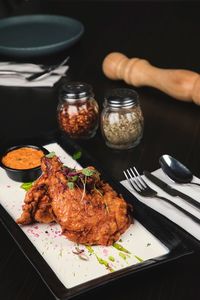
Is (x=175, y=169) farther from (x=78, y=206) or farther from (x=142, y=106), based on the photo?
(x=142, y=106)

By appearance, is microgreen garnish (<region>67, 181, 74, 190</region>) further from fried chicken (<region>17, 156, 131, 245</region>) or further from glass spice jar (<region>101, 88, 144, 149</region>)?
glass spice jar (<region>101, 88, 144, 149</region>)

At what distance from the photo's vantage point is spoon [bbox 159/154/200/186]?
1309 millimetres

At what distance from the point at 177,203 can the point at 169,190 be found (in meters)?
0.05

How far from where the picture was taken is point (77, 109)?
1.55 m

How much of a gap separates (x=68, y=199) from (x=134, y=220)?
0.47 feet

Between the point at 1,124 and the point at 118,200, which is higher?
the point at 118,200

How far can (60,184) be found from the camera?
114 centimetres

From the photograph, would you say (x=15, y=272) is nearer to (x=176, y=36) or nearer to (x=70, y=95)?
(x=70, y=95)

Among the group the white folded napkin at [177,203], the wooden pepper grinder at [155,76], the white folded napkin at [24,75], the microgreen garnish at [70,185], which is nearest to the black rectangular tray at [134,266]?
the white folded napkin at [177,203]

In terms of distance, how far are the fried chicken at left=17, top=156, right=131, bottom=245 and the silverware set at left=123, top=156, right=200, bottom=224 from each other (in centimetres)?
11

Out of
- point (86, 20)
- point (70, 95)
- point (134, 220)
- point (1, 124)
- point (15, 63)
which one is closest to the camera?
point (134, 220)

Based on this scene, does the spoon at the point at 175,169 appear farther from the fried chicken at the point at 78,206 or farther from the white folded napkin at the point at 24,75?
the white folded napkin at the point at 24,75

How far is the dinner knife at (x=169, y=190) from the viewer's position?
1.20 metres

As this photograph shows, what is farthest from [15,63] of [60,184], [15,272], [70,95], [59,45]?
[15,272]
